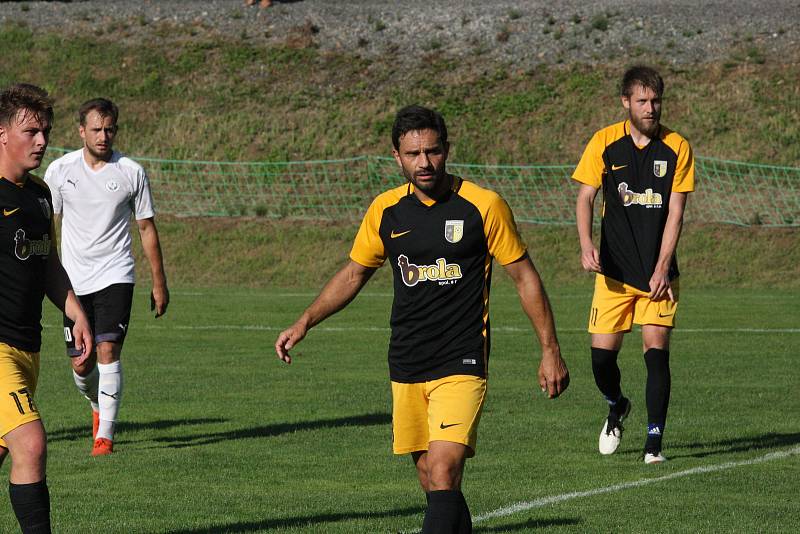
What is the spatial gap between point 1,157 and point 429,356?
211cm

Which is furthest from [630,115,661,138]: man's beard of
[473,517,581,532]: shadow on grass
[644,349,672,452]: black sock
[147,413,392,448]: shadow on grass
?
[147,413,392,448]: shadow on grass

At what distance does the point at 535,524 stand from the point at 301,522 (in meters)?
1.23

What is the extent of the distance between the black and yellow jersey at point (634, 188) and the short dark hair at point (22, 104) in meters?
4.36

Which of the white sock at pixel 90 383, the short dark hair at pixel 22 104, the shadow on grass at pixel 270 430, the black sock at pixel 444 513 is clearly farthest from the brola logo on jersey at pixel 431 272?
the white sock at pixel 90 383

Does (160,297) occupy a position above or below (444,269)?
below

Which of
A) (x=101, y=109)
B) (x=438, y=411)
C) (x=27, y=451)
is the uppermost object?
(x=101, y=109)

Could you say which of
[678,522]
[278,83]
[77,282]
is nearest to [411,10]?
[278,83]

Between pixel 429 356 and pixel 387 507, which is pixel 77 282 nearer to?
pixel 387 507

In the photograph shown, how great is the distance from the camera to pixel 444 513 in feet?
19.6

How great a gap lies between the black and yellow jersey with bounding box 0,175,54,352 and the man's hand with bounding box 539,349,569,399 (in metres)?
2.25

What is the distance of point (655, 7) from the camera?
45938 millimetres

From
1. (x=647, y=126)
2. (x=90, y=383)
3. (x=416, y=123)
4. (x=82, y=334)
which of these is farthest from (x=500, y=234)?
(x=90, y=383)

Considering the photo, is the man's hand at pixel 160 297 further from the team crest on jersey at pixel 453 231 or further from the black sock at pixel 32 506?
the team crest on jersey at pixel 453 231

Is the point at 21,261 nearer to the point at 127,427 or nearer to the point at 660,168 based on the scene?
the point at 660,168
